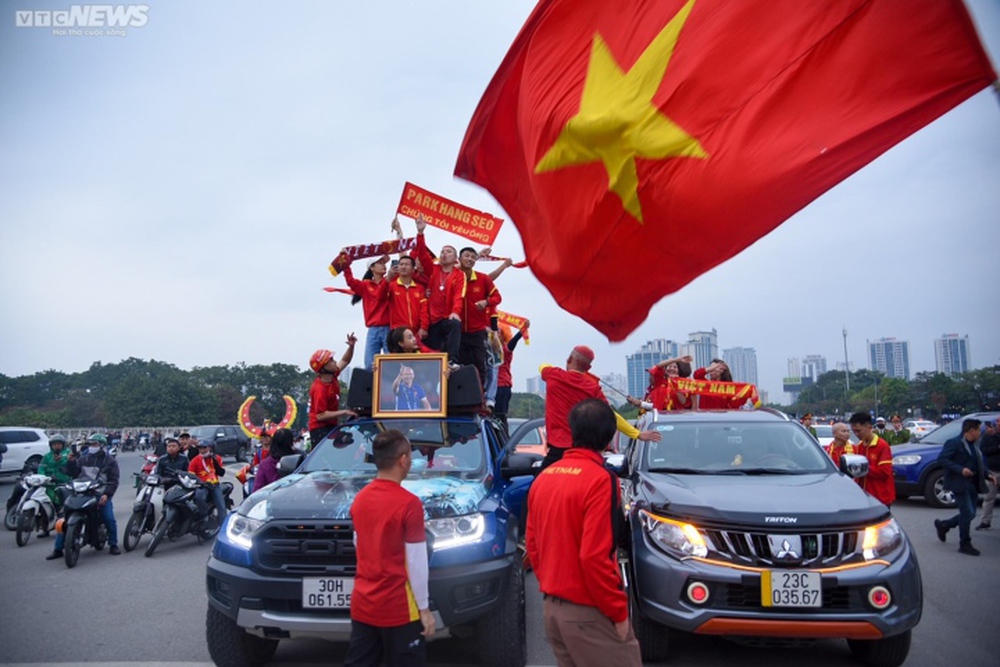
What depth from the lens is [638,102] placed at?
4.56 metres

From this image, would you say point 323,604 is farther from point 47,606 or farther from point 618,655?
point 47,606

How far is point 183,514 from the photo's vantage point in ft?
36.3

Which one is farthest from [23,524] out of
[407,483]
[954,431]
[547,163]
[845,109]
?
[954,431]

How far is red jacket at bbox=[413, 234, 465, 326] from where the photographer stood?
8867mm

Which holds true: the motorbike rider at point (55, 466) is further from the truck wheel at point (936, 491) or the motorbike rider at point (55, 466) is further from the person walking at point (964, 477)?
the truck wheel at point (936, 491)

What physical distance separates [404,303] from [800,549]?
206 inches

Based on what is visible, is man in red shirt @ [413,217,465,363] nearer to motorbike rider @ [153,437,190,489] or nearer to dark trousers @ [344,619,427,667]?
motorbike rider @ [153,437,190,489]

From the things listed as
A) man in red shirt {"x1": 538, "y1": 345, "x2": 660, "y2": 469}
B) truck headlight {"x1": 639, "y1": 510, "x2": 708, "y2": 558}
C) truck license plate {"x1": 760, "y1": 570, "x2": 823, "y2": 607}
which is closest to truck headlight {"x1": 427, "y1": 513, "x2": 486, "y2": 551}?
truck headlight {"x1": 639, "y1": 510, "x2": 708, "y2": 558}

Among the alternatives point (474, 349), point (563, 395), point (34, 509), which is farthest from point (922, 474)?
point (34, 509)

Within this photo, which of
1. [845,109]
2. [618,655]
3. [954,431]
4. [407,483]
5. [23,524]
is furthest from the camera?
[954,431]

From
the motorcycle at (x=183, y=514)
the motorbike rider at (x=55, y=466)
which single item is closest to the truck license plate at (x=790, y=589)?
the motorcycle at (x=183, y=514)

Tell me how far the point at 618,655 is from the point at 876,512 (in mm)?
2666

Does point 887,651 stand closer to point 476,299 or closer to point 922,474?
point 476,299

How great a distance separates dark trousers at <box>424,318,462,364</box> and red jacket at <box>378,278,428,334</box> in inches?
5.5
